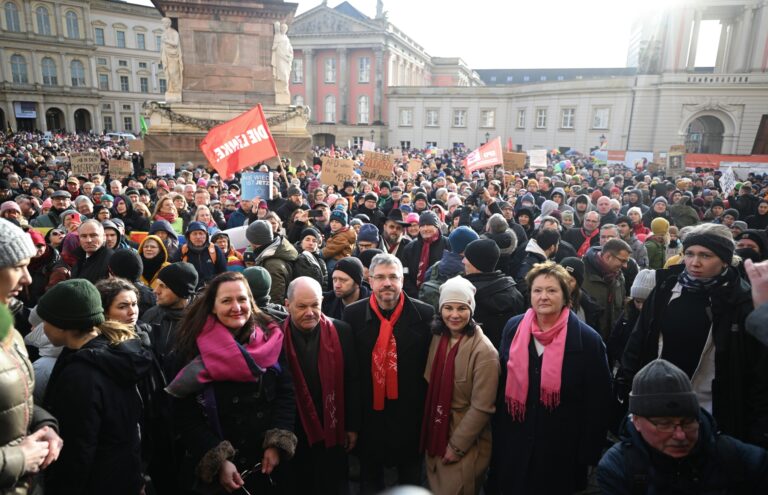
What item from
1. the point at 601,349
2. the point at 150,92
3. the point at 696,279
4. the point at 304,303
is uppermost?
the point at 150,92

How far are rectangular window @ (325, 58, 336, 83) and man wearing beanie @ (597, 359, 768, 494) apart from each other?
207 feet

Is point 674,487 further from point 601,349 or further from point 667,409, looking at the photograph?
point 601,349

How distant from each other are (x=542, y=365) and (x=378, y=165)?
34.1 ft

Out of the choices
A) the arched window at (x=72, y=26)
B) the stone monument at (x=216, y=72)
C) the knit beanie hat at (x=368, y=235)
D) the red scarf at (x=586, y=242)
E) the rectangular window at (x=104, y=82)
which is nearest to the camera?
the knit beanie hat at (x=368, y=235)

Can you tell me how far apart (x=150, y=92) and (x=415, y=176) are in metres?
72.3

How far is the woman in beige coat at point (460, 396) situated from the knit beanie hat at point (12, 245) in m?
2.31

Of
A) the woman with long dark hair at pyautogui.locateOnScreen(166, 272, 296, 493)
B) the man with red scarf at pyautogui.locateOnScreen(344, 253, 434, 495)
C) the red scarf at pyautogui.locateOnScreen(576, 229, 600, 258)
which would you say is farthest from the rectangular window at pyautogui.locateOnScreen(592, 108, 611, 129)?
the woman with long dark hair at pyautogui.locateOnScreen(166, 272, 296, 493)

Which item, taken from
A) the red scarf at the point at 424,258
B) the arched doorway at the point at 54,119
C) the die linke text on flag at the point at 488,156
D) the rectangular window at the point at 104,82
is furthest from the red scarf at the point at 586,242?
the rectangular window at the point at 104,82

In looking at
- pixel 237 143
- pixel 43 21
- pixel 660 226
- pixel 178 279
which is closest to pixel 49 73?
pixel 43 21

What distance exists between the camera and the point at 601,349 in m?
3.00

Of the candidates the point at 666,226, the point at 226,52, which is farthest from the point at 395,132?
the point at 666,226

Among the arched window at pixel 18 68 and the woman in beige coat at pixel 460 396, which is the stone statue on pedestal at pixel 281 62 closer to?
the woman in beige coat at pixel 460 396

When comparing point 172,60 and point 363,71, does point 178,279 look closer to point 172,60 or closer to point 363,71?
point 172,60

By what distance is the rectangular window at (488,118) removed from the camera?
51.6 m
